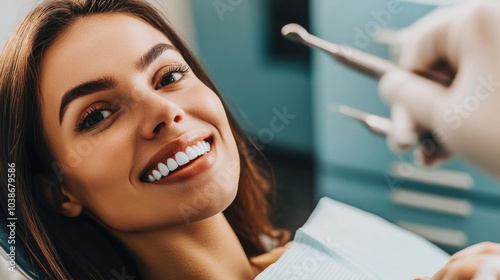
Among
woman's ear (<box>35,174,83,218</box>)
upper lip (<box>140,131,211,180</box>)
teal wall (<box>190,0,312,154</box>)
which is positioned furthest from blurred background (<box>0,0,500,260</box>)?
woman's ear (<box>35,174,83,218</box>)

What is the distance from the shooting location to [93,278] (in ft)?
2.25

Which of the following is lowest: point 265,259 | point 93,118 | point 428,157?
point 265,259

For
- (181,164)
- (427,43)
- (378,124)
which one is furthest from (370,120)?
(181,164)

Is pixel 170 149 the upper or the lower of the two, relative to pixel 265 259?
upper

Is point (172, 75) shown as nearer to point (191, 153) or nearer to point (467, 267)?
point (191, 153)

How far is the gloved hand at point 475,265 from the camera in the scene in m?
0.60

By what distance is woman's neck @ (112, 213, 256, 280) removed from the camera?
26.6 inches

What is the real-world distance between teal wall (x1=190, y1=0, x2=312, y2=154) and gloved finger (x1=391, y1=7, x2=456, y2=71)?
0.14 metres

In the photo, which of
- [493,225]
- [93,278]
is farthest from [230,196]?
[493,225]

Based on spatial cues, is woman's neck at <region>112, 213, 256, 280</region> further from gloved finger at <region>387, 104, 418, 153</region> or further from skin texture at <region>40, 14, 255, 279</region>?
gloved finger at <region>387, 104, 418, 153</region>

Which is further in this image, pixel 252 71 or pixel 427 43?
pixel 252 71

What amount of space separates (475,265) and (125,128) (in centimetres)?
38

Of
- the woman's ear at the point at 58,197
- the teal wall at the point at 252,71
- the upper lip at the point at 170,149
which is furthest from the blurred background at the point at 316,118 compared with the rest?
the woman's ear at the point at 58,197

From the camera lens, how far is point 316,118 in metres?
0.75
